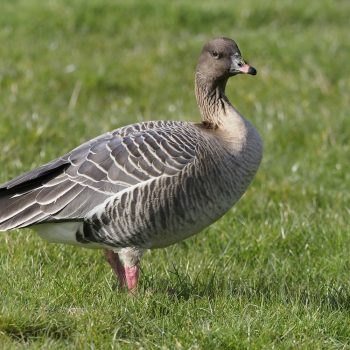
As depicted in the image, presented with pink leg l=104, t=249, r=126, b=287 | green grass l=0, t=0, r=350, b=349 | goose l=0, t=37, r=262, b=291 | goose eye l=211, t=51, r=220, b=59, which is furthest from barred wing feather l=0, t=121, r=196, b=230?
goose eye l=211, t=51, r=220, b=59

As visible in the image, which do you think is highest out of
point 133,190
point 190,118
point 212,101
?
point 212,101

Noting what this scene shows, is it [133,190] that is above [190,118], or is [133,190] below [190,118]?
below

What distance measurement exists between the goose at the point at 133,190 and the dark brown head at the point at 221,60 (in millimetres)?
227

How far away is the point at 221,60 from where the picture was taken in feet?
20.1

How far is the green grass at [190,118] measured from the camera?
4.89 m

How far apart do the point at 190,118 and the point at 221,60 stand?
4.01 m

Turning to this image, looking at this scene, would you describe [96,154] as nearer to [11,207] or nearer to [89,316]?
[11,207]

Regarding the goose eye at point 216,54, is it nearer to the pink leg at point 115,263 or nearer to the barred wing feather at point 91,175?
the barred wing feather at point 91,175

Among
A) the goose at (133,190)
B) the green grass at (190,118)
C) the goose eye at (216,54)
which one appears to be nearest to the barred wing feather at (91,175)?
the goose at (133,190)

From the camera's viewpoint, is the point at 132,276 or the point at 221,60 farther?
the point at 221,60

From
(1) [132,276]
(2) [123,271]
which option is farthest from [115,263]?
(1) [132,276]

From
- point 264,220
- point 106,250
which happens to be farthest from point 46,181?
point 264,220

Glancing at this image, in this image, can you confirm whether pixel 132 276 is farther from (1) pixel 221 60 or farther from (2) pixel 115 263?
(1) pixel 221 60

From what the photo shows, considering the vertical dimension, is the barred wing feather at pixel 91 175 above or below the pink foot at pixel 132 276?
above
